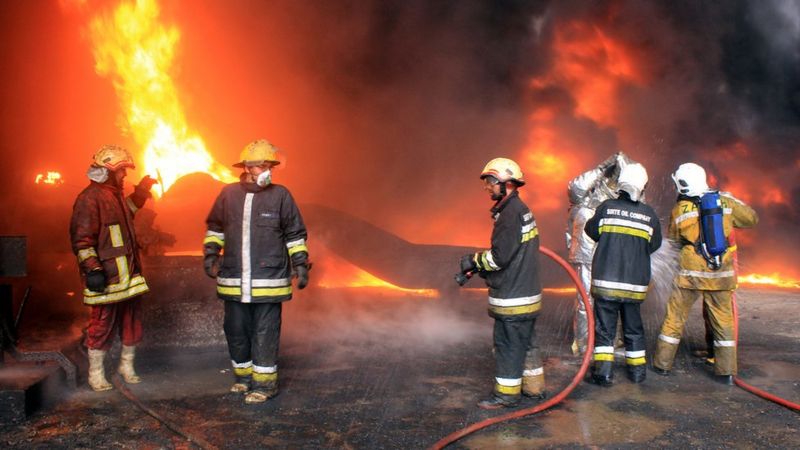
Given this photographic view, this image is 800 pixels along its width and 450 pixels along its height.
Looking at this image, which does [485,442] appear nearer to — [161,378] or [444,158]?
[161,378]

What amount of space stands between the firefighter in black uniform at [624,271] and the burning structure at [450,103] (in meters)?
8.90

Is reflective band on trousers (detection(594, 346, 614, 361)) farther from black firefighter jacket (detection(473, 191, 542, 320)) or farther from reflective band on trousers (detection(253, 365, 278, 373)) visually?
reflective band on trousers (detection(253, 365, 278, 373))

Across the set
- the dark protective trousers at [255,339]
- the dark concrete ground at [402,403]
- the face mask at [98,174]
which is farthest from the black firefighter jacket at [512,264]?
the face mask at [98,174]

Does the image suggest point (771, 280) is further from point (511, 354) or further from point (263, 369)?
point (263, 369)

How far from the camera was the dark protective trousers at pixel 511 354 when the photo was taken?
4.54 m

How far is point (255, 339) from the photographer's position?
4723 mm

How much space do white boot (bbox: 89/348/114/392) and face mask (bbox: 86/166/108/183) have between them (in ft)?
4.72

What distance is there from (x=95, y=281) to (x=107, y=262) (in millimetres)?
270

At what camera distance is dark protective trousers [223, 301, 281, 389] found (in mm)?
4684

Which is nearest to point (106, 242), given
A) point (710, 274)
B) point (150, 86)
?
point (710, 274)

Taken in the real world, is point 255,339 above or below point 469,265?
below

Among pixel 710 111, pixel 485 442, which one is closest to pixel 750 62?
pixel 710 111

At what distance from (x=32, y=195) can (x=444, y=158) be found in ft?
30.1

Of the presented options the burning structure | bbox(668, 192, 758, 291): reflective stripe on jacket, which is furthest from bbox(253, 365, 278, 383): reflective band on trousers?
the burning structure
